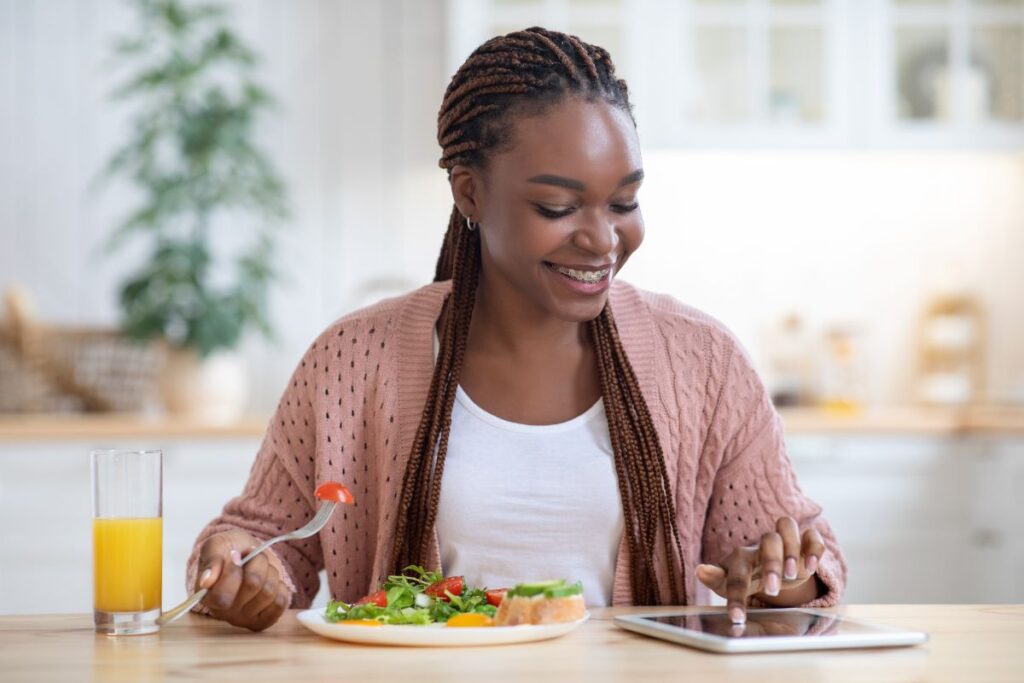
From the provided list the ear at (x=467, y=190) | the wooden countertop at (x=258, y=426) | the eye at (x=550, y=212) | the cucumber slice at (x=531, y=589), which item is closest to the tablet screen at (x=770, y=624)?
the cucumber slice at (x=531, y=589)

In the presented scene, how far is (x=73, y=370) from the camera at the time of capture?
3396mm

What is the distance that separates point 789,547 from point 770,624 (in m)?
0.09

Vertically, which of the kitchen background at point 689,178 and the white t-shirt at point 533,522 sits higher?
the kitchen background at point 689,178

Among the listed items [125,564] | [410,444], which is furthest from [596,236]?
[125,564]

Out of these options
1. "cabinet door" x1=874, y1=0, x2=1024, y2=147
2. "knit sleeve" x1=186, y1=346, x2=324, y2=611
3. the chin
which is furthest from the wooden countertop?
the chin

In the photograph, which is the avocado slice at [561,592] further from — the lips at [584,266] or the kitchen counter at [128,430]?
the kitchen counter at [128,430]

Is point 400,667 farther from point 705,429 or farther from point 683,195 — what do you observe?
point 683,195

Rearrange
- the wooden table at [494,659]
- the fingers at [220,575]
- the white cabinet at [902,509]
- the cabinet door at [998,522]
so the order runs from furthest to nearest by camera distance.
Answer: the white cabinet at [902,509]
the cabinet door at [998,522]
the fingers at [220,575]
the wooden table at [494,659]

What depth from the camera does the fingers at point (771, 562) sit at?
1147 mm

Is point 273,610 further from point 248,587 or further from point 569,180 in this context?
point 569,180

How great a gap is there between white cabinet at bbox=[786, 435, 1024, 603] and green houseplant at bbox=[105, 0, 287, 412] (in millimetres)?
1441

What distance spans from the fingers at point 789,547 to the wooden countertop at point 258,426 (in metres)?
1.91

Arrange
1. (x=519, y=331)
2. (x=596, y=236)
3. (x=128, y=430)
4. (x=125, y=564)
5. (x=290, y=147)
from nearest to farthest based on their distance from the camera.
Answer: (x=125, y=564), (x=596, y=236), (x=519, y=331), (x=128, y=430), (x=290, y=147)

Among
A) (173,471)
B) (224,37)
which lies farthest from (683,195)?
(173,471)
